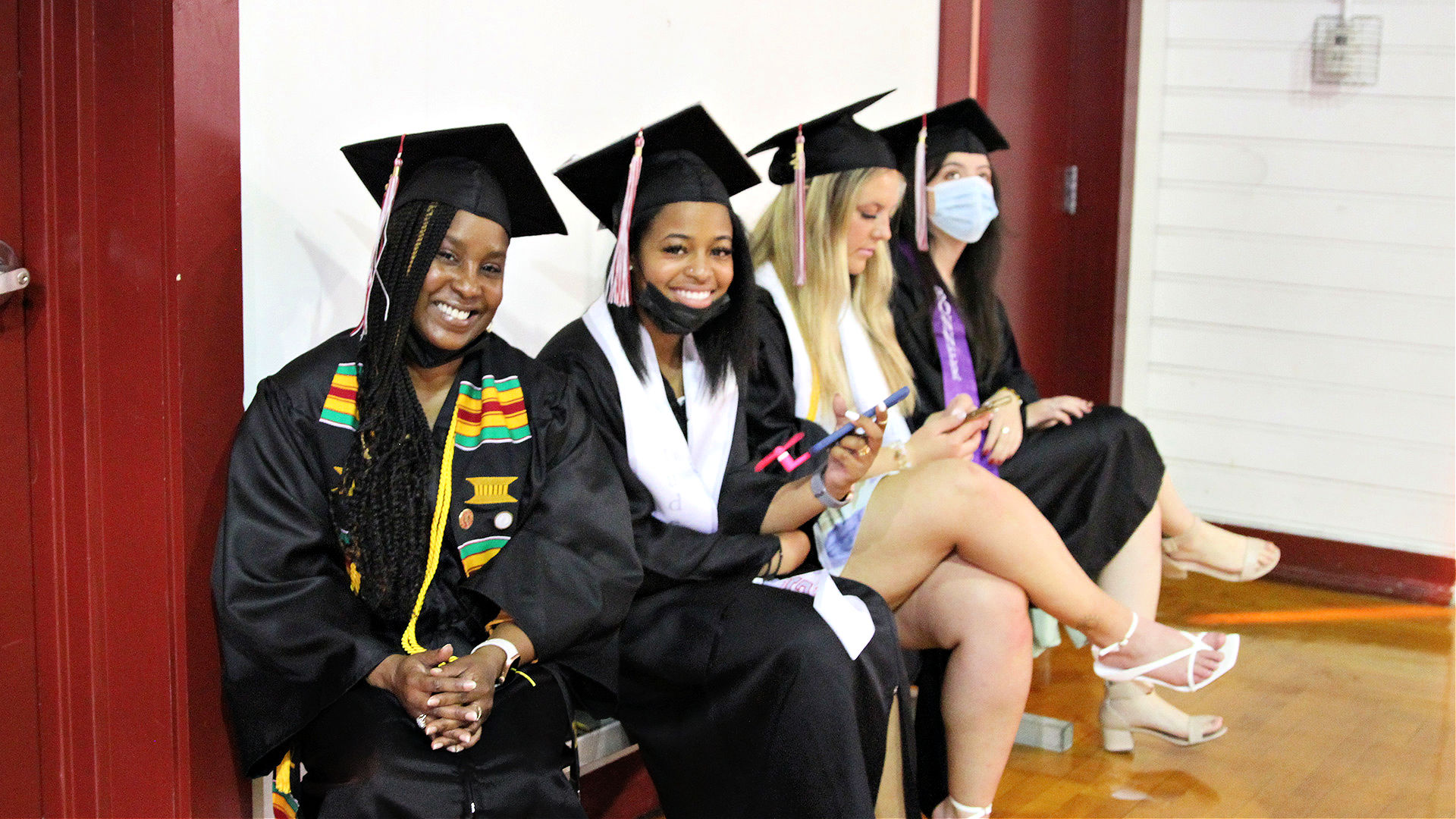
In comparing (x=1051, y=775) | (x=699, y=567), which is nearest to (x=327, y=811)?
(x=699, y=567)

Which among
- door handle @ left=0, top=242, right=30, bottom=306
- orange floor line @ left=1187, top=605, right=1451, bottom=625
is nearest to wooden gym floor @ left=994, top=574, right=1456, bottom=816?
orange floor line @ left=1187, top=605, right=1451, bottom=625

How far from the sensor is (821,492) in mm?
2506

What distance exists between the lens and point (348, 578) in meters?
2.04

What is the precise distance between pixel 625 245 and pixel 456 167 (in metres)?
0.37

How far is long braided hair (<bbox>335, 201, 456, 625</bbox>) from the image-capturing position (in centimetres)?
200

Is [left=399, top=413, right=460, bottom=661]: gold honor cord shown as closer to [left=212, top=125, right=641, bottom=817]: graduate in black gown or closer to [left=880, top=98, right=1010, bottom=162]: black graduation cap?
[left=212, top=125, right=641, bottom=817]: graduate in black gown

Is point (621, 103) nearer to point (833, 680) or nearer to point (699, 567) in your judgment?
point (699, 567)

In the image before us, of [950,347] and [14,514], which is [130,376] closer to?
[14,514]

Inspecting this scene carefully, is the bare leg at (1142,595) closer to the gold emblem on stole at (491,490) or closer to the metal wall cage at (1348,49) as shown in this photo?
the gold emblem on stole at (491,490)

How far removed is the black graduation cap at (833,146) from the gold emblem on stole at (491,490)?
1067mm

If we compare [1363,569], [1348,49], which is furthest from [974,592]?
[1348,49]

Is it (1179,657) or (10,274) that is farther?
(1179,657)

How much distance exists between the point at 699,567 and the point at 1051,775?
1121mm

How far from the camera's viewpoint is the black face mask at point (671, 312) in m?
2.43
